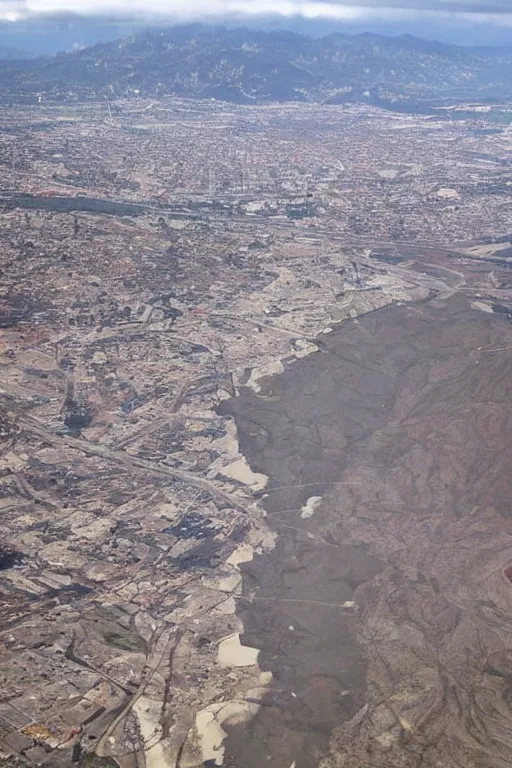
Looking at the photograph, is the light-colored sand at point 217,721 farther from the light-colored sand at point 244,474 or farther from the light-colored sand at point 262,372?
the light-colored sand at point 262,372

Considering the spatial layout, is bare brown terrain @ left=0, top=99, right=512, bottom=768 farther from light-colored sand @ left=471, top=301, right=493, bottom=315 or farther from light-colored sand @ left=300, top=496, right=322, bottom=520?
light-colored sand @ left=471, top=301, right=493, bottom=315

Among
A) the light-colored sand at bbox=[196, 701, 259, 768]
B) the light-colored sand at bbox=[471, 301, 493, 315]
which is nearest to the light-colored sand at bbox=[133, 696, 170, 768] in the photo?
the light-colored sand at bbox=[196, 701, 259, 768]

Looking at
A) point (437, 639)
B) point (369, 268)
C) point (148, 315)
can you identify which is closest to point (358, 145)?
point (369, 268)

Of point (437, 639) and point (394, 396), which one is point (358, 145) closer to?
point (394, 396)

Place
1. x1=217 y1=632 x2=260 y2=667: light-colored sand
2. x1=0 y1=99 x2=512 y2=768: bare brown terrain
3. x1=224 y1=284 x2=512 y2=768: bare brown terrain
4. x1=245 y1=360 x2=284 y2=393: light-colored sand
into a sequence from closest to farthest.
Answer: x1=224 y1=284 x2=512 y2=768: bare brown terrain
x1=0 y1=99 x2=512 y2=768: bare brown terrain
x1=217 y1=632 x2=260 y2=667: light-colored sand
x1=245 y1=360 x2=284 y2=393: light-colored sand

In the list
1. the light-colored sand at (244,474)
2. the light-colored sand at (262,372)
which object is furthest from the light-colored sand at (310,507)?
the light-colored sand at (262,372)

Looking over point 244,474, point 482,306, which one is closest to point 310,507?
point 244,474
